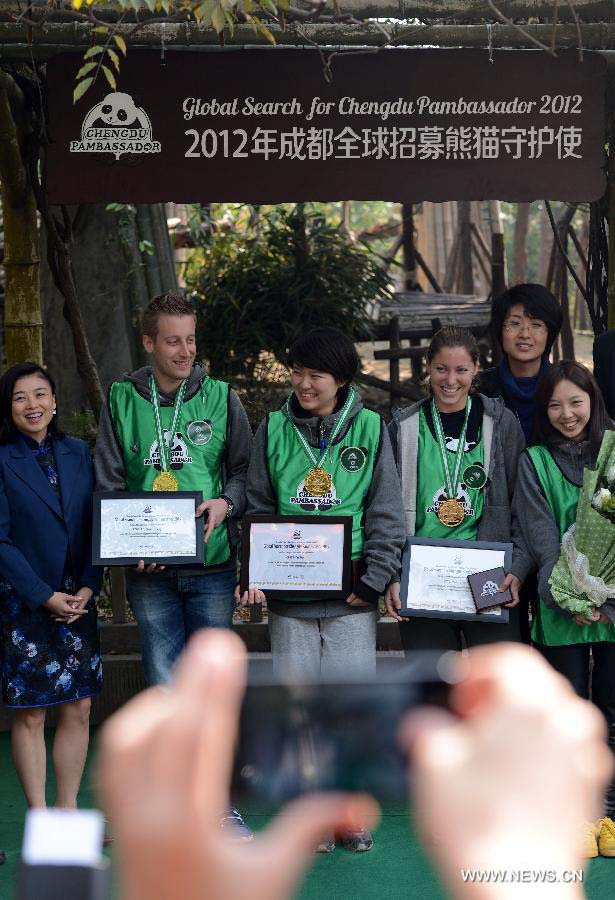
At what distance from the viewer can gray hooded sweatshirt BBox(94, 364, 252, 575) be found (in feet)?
14.8

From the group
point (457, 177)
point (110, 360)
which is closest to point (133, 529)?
point (457, 177)

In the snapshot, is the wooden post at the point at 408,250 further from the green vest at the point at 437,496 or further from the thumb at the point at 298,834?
the thumb at the point at 298,834

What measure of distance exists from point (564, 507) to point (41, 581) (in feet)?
6.45

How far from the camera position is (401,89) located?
515cm

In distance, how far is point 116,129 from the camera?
5145mm

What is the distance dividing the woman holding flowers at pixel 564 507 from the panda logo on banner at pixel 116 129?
2.11 metres

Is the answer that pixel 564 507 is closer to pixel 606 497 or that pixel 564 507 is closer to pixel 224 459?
pixel 606 497

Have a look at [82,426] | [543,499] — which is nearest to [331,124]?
[543,499]

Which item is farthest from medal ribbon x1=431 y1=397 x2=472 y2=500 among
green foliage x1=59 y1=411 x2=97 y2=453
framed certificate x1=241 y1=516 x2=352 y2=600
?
green foliage x1=59 y1=411 x2=97 y2=453

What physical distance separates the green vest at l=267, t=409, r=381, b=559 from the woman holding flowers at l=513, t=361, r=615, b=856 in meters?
0.58

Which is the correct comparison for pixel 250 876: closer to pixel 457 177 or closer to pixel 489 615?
pixel 489 615

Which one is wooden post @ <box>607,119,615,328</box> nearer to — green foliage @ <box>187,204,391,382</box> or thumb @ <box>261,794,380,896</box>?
green foliage @ <box>187,204,391,382</box>

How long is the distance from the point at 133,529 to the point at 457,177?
2183 mm

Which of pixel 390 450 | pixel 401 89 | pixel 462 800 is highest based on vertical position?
pixel 401 89
